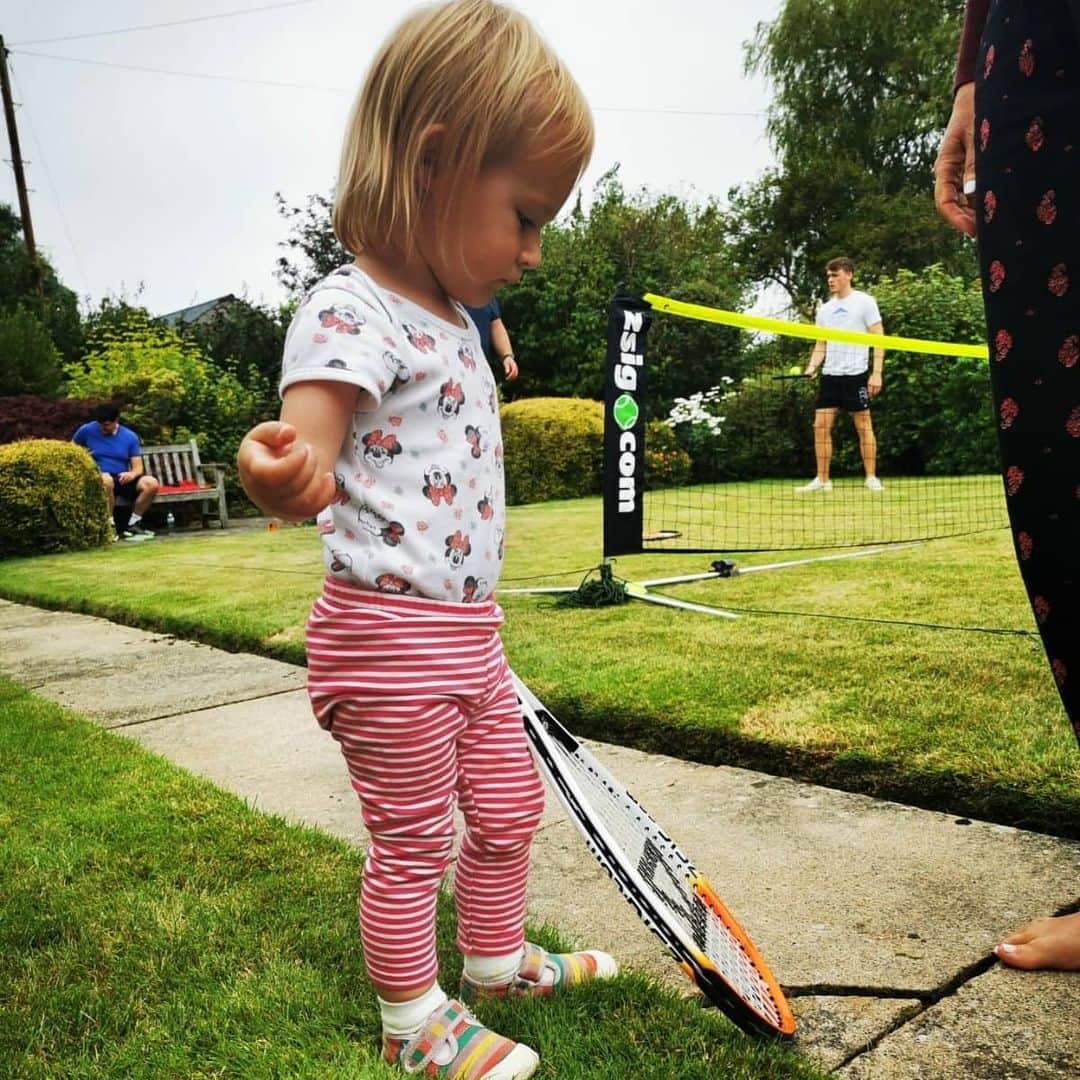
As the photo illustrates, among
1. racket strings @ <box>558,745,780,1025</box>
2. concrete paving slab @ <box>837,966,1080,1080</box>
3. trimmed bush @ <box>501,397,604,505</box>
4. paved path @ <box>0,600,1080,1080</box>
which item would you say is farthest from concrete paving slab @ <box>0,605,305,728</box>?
trimmed bush @ <box>501,397,604,505</box>

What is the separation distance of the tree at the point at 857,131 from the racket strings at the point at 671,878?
25.4 m

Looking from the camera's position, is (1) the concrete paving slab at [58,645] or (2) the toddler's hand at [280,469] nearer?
(2) the toddler's hand at [280,469]

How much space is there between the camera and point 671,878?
5.32ft

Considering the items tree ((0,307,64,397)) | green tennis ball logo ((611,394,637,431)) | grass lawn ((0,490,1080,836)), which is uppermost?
tree ((0,307,64,397))

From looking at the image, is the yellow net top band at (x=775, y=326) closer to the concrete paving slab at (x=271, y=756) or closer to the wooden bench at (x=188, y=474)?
the concrete paving slab at (x=271, y=756)

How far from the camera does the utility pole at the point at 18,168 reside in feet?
69.4

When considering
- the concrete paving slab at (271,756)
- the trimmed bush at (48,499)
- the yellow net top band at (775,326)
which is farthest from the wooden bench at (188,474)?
the concrete paving slab at (271,756)

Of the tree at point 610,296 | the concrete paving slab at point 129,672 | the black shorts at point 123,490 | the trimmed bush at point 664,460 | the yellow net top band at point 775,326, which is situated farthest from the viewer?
the tree at point 610,296

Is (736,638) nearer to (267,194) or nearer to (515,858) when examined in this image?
(515,858)

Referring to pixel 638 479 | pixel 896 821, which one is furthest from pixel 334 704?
pixel 638 479

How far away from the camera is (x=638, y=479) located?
470 cm

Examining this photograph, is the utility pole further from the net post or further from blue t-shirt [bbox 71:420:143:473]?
the net post

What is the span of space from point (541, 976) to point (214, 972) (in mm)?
510

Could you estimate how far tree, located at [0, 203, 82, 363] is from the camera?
19.6 meters
